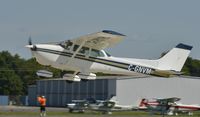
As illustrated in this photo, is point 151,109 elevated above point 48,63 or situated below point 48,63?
below

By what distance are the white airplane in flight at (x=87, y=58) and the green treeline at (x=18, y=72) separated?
234 ft

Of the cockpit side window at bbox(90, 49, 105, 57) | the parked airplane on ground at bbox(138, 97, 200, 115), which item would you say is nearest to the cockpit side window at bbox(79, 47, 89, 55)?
the cockpit side window at bbox(90, 49, 105, 57)

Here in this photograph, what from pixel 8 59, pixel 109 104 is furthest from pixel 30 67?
pixel 109 104

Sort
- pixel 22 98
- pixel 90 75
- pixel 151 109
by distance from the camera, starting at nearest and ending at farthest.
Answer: pixel 90 75 → pixel 151 109 → pixel 22 98

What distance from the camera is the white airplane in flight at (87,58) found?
120 feet

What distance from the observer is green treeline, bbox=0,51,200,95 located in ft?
407

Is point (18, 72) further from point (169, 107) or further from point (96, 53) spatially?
point (96, 53)

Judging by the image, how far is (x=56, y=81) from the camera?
94.0 m

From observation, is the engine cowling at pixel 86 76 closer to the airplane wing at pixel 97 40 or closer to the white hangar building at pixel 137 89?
the airplane wing at pixel 97 40

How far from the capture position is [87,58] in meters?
37.3

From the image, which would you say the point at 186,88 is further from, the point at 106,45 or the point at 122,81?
the point at 106,45

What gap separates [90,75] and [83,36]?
2794 mm

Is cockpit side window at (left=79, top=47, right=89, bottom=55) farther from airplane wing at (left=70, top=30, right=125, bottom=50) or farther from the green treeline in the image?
the green treeline

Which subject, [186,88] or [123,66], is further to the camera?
[186,88]
